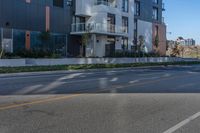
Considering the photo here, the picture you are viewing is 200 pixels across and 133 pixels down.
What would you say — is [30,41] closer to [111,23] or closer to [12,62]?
[12,62]

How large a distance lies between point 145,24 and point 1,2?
→ 29864mm

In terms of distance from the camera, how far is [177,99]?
11367 mm

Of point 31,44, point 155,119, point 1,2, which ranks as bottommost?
point 155,119

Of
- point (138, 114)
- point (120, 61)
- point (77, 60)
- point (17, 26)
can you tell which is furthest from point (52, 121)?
point (120, 61)

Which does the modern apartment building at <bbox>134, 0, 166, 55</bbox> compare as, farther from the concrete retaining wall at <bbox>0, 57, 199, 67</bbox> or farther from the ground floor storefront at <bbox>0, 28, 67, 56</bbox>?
the ground floor storefront at <bbox>0, 28, 67, 56</bbox>

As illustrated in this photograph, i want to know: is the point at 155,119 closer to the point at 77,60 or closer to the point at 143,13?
the point at 77,60

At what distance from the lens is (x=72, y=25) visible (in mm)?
45156

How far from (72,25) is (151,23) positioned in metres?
21.6

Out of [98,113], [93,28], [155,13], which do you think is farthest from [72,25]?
[98,113]

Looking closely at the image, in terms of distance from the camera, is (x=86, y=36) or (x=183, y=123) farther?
(x=86, y=36)

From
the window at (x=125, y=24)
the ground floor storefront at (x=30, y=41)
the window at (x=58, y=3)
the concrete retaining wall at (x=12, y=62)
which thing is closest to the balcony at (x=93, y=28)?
the ground floor storefront at (x=30, y=41)

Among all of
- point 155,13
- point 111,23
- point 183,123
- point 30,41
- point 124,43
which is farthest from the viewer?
point 155,13

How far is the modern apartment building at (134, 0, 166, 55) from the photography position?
2319 inches

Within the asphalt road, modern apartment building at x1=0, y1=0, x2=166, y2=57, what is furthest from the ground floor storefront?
the asphalt road
